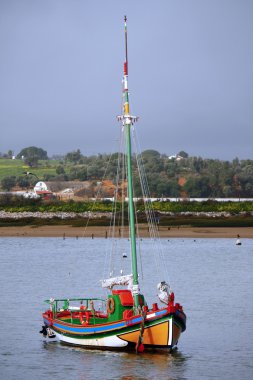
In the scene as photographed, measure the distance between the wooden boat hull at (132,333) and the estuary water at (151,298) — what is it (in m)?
0.49

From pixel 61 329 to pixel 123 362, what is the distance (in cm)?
384

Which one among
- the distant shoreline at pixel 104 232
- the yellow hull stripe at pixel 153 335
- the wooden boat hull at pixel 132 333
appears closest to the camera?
the wooden boat hull at pixel 132 333

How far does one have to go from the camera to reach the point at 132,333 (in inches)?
1428

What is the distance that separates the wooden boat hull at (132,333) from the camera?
35688 mm

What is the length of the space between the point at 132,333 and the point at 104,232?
67080 millimetres

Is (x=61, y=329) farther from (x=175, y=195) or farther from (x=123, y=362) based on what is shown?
(x=175, y=195)

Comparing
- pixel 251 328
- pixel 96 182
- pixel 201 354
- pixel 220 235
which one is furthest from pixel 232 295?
pixel 96 182

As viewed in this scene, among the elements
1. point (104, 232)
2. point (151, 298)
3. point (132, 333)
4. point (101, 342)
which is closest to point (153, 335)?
point (132, 333)

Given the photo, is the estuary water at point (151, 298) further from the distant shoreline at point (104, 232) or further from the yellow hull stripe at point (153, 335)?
the distant shoreline at point (104, 232)

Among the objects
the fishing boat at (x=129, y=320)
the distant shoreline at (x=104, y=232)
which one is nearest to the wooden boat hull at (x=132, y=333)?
the fishing boat at (x=129, y=320)

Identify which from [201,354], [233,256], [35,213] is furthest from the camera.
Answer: [35,213]

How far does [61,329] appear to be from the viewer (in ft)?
129

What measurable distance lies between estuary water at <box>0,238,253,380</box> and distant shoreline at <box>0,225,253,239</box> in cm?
515

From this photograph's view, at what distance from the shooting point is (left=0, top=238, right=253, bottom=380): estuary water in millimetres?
35938
